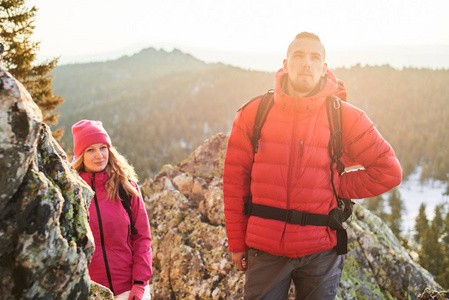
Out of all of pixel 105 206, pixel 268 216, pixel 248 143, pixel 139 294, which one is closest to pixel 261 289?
pixel 268 216

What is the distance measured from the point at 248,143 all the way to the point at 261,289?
1.50 metres

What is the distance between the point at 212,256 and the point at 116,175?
2231mm

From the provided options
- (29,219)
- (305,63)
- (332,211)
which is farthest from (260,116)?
(29,219)

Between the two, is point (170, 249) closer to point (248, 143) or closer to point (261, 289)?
point (261, 289)

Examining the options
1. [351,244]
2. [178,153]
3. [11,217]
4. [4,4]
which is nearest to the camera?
[11,217]

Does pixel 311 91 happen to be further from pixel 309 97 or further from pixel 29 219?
pixel 29 219

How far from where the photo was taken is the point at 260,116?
3117 mm

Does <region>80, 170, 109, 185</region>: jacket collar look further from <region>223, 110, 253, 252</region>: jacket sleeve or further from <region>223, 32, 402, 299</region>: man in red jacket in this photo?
<region>223, 32, 402, 299</region>: man in red jacket

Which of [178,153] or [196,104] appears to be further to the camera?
[196,104]

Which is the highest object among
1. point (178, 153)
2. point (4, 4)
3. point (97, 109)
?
point (4, 4)

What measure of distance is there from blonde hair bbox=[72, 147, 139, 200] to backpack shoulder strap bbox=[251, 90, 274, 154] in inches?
57.6

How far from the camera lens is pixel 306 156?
2887 millimetres

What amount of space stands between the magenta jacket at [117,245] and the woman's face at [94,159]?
98mm

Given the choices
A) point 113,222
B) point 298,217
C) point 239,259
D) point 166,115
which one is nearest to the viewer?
point 298,217
